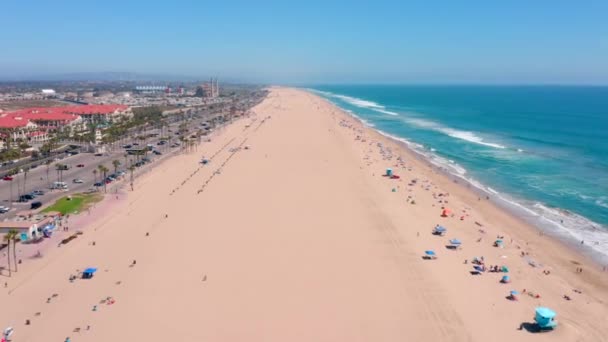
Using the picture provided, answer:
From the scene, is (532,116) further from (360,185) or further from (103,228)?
(103,228)

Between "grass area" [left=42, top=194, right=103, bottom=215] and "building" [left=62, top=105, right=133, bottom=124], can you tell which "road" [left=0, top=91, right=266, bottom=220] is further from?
"building" [left=62, top=105, right=133, bottom=124]

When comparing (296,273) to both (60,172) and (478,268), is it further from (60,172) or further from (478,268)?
(60,172)

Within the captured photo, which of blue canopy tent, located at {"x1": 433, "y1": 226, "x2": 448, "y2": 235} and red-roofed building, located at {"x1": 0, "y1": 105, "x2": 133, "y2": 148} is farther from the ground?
red-roofed building, located at {"x1": 0, "y1": 105, "x2": 133, "y2": 148}

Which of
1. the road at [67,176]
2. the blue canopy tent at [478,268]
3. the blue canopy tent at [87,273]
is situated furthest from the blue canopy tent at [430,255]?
the road at [67,176]

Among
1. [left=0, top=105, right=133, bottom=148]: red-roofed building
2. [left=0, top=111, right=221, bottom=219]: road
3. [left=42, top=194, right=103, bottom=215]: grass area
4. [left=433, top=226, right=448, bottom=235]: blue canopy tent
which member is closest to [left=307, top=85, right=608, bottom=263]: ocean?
[left=433, top=226, right=448, bottom=235]: blue canopy tent

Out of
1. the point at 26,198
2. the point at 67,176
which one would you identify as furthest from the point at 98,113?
the point at 26,198

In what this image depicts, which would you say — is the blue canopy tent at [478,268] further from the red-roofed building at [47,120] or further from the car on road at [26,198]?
the red-roofed building at [47,120]
